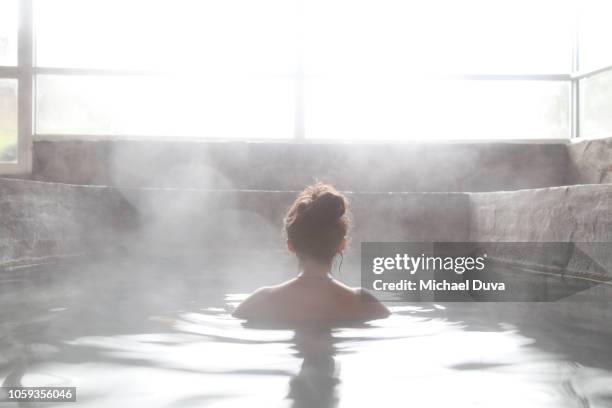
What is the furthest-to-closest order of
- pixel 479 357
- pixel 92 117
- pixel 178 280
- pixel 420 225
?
pixel 92 117, pixel 420 225, pixel 178 280, pixel 479 357

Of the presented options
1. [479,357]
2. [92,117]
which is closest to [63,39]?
[92,117]

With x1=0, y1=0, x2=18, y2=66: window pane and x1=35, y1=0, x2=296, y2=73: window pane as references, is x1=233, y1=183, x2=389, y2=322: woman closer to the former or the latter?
x1=35, y1=0, x2=296, y2=73: window pane

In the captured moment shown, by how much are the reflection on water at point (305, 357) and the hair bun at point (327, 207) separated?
439mm

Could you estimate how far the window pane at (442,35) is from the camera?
8523 mm

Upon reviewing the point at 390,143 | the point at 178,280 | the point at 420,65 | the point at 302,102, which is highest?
the point at 420,65

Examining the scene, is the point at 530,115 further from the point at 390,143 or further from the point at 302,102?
the point at 302,102

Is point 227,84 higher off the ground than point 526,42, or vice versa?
point 526,42

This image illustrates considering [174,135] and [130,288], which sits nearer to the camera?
[130,288]

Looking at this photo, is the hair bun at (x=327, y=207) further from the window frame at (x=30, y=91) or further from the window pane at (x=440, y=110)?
the window pane at (x=440, y=110)

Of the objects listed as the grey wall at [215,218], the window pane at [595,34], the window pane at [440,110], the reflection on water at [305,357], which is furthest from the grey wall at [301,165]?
the reflection on water at [305,357]

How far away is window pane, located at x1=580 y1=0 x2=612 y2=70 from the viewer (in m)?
7.66

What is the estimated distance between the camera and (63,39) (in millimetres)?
8203

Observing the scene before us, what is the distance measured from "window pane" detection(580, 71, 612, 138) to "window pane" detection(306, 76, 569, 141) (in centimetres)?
31

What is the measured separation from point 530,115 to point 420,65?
171 cm
